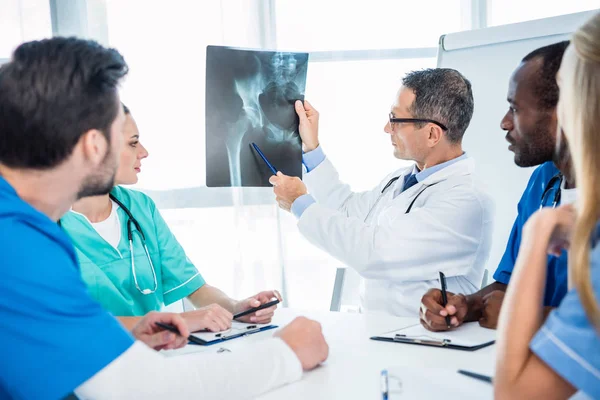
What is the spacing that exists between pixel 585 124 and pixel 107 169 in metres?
0.75

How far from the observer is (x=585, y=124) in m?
0.83

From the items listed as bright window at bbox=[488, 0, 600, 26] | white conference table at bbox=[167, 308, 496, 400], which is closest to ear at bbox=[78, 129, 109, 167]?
white conference table at bbox=[167, 308, 496, 400]

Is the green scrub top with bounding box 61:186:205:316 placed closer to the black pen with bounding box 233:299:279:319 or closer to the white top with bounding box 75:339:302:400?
the black pen with bounding box 233:299:279:319

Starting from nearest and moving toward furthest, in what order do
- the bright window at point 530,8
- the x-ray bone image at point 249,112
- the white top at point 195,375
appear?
1. the white top at point 195,375
2. the x-ray bone image at point 249,112
3. the bright window at point 530,8

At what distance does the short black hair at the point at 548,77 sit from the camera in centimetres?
166

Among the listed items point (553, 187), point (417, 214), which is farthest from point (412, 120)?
point (553, 187)

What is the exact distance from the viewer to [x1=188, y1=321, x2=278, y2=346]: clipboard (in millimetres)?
1397

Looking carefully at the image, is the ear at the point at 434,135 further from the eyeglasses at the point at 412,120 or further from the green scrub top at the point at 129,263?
the green scrub top at the point at 129,263

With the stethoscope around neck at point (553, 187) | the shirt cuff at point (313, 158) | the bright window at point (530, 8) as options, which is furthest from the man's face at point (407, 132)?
the bright window at point (530, 8)

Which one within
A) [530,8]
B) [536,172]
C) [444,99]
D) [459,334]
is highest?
[530,8]

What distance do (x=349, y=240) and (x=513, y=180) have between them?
78cm

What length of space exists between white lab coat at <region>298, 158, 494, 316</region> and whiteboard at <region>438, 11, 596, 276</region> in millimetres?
352

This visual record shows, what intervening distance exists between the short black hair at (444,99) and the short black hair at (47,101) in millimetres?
1333

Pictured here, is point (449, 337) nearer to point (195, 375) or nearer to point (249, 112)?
point (195, 375)
